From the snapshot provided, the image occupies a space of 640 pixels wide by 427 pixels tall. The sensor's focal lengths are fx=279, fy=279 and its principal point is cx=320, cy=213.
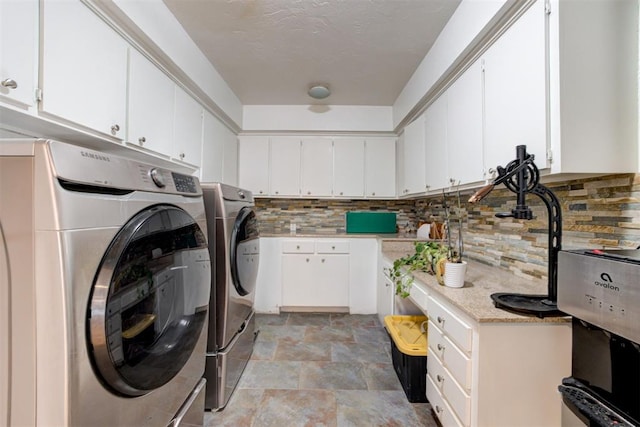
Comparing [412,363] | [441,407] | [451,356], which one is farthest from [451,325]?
[412,363]

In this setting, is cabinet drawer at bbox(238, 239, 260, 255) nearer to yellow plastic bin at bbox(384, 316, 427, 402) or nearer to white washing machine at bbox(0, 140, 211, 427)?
white washing machine at bbox(0, 140, 211, 427)

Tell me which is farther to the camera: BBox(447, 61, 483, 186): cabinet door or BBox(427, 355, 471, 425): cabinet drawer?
BBox(447, 61, 483, 186): cabinet door

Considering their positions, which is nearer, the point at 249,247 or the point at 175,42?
the point at 175,42

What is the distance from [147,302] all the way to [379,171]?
2.97 metres

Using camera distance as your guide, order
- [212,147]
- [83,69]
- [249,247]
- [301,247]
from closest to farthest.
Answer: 1. [83,69]
2. [249,247]
3. [212,147]
4. [301,247]

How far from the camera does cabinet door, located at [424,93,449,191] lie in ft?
Answer: 6.93

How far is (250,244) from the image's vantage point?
205 centimetres

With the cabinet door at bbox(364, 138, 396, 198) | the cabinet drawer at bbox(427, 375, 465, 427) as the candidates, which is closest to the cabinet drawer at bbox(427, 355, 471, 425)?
the cabinet drawer at bbox(427, 375, 465, 427)

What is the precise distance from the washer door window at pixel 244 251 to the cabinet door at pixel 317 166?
135 centimetres

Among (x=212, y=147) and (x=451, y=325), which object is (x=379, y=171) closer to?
(x=212, y=147)

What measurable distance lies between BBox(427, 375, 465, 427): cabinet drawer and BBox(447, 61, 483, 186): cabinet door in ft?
3.93

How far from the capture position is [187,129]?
2186 mm

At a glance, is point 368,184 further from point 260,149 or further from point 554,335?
point 554,335

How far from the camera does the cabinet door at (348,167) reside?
3.42 metres
